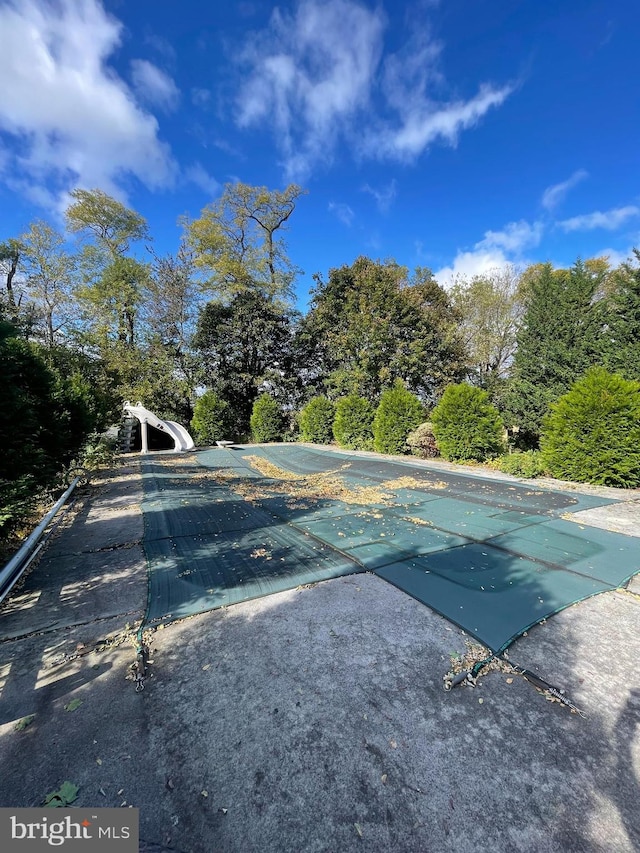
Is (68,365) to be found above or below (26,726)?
above

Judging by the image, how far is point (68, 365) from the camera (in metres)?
11.8

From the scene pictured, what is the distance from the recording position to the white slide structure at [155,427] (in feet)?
31.4

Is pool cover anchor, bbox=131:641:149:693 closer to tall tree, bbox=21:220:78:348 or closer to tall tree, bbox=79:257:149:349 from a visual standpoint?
tall tree, bbox=79:257:149:349

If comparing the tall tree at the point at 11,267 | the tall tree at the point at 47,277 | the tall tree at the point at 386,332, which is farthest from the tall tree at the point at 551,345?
the tall tree at the point at 11,267

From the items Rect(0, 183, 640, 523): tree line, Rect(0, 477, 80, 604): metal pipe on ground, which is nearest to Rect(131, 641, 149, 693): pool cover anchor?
Rect(0, 477, 80, 604): metal pipe on ground

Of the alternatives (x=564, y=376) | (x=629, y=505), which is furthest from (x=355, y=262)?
(x=629, y=505)

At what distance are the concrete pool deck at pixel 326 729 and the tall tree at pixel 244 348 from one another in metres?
12.6

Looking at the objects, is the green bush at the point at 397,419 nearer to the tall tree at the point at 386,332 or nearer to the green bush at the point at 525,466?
the green bush at the point at 525,466

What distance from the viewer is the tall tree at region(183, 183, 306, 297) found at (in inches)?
550

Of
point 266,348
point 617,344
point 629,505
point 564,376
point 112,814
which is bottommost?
point 112,814

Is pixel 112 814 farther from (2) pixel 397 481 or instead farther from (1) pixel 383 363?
(1) pixel 383 363

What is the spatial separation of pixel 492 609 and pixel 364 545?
1.10 m

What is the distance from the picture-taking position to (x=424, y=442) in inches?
311

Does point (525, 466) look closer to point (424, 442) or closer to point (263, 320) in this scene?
point (424, 442)
